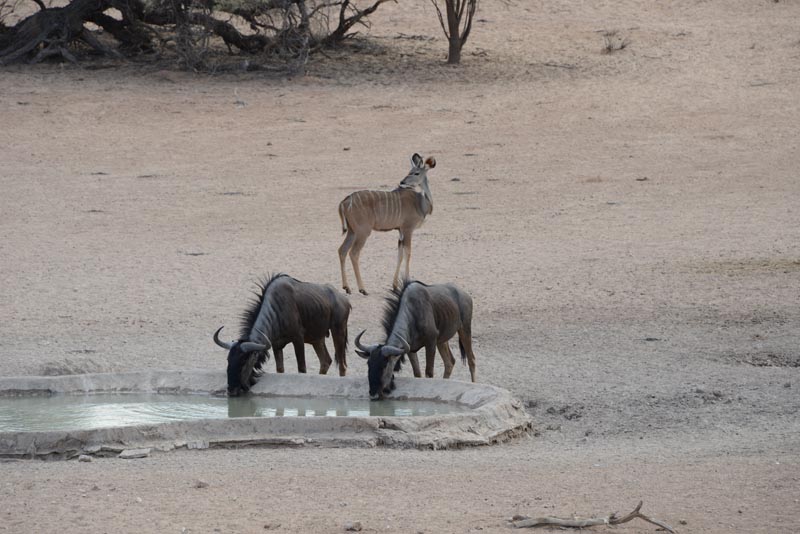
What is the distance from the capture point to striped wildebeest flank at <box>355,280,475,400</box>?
29.3ft

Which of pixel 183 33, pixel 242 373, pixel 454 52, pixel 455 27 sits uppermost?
pixel 455 27

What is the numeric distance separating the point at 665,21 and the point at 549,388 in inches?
832

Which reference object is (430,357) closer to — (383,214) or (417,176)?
(383,214)

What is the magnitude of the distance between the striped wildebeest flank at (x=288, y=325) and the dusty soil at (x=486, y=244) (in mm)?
1091

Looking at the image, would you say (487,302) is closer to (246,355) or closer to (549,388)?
(549,388)

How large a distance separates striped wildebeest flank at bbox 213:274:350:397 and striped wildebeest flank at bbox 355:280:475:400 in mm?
581

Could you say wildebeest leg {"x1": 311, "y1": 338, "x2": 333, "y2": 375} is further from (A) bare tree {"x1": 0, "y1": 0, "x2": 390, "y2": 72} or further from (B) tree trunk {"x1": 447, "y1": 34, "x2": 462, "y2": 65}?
(B) tree trunk {"x1": 447, "y1": 34, "x2": 462, "y2": 65}

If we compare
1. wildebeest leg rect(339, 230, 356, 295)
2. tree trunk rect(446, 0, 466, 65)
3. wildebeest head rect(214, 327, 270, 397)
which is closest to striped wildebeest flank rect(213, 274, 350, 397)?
wildebeest head rect(214, 327, 270, 397)

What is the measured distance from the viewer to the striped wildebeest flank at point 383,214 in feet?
46.4

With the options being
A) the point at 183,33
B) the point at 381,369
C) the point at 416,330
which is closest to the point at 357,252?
the point at 416,330

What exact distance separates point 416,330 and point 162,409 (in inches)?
74.2

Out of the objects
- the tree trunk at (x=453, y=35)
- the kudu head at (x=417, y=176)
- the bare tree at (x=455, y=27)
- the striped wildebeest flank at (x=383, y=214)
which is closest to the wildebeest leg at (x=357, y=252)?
the striped wildebeest flank at (x=383, y=214)

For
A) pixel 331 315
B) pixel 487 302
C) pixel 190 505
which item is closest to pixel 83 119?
pixel 487 302

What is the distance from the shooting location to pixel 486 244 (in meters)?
15.9
